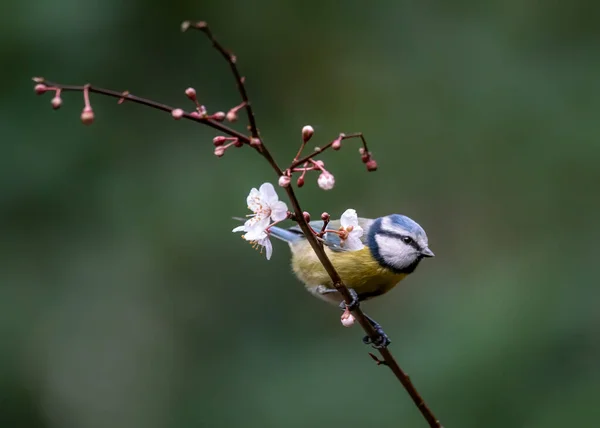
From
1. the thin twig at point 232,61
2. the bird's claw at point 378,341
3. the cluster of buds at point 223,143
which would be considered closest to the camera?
the thin twig at point 232,61

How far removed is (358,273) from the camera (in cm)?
256

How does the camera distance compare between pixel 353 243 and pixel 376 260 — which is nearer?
pixel 353 243

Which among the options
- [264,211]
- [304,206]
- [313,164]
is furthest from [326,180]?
[304,206]

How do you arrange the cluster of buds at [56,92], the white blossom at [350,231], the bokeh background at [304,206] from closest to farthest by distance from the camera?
the cluster of buds at [56,92]
the white blossom at [350,231]
the bokeh background at [304,206]

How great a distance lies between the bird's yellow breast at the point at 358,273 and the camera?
2.56 m

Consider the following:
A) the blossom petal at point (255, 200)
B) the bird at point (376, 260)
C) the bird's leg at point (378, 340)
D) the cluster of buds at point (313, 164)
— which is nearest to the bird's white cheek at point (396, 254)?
the bird at point (376, 260)

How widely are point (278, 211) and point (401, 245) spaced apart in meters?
1.05

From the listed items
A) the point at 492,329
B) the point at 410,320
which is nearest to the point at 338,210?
the point at 410,320

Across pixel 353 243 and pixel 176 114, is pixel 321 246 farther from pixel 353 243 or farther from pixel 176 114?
pixel 176 114

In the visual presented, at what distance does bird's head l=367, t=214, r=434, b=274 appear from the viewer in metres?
2.54

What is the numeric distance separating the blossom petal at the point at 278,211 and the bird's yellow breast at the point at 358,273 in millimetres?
931

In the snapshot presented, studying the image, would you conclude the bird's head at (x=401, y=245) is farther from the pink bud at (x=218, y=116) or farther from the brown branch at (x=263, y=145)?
the pink bud at (x=218, y=116)

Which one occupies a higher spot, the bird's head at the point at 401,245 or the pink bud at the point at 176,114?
the bird's head at the point at 401,245

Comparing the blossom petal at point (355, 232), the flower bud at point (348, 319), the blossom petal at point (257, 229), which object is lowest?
the flower bud at point (348, 319)
